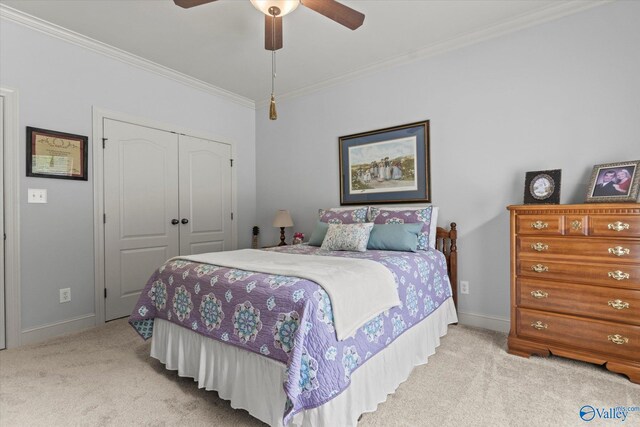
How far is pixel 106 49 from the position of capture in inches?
122

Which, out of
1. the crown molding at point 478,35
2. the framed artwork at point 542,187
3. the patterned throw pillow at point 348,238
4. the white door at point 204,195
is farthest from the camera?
the white door at point 204,195

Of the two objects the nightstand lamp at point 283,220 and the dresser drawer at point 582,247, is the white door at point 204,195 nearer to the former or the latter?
the nightstand lamp at point 283,220

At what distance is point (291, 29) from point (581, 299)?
2971 mm

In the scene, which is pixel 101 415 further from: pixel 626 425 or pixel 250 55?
pixel 250 55

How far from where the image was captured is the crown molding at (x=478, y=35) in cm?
249

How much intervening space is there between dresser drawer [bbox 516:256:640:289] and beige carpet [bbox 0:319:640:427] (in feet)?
1.89

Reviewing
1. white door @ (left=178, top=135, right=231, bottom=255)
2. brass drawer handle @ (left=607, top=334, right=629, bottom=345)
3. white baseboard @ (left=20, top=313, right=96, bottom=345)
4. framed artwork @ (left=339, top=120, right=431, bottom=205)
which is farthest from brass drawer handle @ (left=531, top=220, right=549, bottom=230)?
white baseboard @ (left=20, top=313, right=96, bottom=345)

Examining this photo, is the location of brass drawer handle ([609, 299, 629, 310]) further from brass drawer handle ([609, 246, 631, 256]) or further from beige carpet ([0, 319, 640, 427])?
beige carpet ([0, 319, 640, 427])

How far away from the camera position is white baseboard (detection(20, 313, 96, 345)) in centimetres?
266

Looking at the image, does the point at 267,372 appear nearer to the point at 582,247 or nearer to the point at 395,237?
the point at 395,237

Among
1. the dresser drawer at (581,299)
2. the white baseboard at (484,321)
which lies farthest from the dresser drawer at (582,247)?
the white baseboard at (484,321)

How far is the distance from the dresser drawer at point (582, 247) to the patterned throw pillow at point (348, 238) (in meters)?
1.15

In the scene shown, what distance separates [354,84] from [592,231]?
104 inches

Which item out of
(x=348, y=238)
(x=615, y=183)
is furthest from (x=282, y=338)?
(x=615, y=183)
